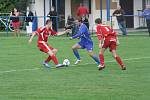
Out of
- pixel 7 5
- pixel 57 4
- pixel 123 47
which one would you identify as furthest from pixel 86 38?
pixel 7 5

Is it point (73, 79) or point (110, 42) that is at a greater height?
point (110, 42)

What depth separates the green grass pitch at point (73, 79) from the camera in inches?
504

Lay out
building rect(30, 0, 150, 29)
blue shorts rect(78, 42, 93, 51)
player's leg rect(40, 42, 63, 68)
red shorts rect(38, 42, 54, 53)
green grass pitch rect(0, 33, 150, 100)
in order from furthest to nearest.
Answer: building rect(30, 0, 150, 29) → blue shorts rect(78, 42, 93, 51) → red shorts rect(38, 42, 54, 53) → player's leg rect(40, 42, 63, 68) → green grass pitch rect(0, 33, 150, 100)

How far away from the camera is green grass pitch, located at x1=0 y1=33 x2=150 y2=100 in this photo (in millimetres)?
12805

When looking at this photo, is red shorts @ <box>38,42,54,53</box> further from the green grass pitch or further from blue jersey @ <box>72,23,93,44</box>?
blue jersey @ <box>72,23,93,44</box>

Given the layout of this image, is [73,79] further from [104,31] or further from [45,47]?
[45,47]

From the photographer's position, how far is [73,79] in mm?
15547

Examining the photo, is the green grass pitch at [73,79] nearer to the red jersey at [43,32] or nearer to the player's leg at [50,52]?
the player's leg at [50,52]

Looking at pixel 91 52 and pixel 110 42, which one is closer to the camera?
pixel 110 42

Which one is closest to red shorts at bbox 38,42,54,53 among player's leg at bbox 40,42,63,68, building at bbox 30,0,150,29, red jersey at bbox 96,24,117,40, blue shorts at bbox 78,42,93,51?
player's leg at bbox 40,42,63,68

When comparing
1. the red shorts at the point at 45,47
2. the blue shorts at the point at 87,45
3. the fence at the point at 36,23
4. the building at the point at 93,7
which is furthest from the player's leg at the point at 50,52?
the building at the point at 93,7

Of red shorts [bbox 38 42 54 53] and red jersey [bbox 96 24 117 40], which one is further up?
red jersey [bbox 96 24 117 40]

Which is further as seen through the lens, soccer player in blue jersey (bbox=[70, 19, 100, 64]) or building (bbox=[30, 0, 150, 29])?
building (bbox=[30, 0, 150, 29])

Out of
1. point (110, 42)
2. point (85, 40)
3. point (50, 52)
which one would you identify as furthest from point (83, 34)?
point (110, 42)
